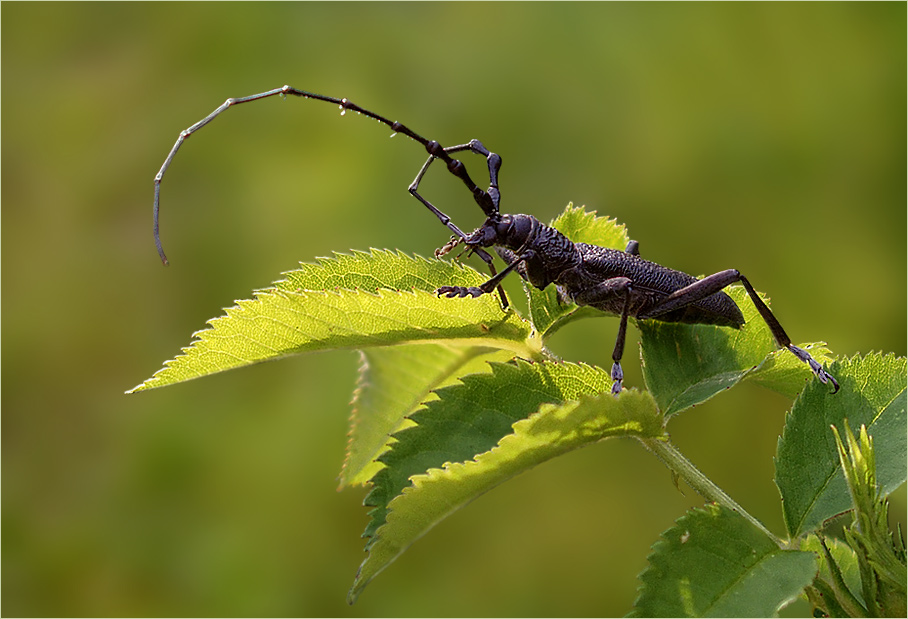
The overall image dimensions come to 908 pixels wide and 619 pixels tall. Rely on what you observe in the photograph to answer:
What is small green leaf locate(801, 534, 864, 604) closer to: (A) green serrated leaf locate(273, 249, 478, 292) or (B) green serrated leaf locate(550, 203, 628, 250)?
(A) green serrated leaf locate(273, 249, 478, 292)

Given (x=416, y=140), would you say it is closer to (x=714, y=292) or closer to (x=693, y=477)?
(x=714, y=292)

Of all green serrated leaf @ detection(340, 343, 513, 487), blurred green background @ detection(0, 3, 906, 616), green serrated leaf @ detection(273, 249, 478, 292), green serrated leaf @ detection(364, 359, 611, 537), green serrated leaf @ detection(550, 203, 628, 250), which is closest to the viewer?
green serrated leaf @ detection(364, 359, 611, 537)

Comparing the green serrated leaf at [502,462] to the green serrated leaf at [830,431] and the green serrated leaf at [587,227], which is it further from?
the green serrated leaf at [587,227]

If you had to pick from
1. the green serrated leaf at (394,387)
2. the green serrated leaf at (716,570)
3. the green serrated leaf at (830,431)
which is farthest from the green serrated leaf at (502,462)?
the green serrated leaf at (394,387)

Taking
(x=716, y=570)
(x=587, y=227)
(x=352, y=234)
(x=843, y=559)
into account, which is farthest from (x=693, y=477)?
(x=352, y=234)

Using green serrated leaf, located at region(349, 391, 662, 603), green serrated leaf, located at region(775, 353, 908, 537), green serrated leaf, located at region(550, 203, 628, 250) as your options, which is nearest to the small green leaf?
green serrated leaf, located at region(775, 353, 908, 537)

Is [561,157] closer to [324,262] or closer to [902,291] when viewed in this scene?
[902,291]
